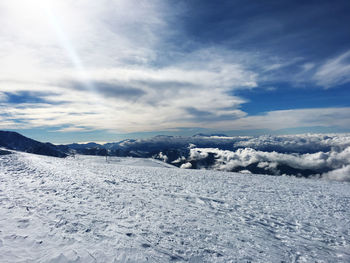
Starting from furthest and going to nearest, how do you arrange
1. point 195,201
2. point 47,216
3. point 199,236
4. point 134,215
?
point 195,201 → point 134,215 → point 47,216 → point 199,236

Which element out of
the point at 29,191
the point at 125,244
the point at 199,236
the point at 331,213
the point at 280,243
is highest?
the point at 29,191

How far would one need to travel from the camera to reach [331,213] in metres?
13.3

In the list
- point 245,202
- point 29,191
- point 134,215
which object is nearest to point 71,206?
point 134,215

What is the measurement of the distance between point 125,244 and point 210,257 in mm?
3416

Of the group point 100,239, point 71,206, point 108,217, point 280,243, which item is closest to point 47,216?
point 71,206

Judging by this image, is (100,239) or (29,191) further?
(29,191)

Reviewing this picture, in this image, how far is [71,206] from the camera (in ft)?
34.7

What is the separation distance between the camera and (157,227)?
355 inches

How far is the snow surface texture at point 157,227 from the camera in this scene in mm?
6738

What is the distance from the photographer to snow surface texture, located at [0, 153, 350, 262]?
674cm

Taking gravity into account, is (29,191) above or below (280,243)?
above

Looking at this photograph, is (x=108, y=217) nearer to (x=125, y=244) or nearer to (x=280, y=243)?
(x=125, y=244)

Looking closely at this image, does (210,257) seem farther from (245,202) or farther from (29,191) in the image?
(29,191)

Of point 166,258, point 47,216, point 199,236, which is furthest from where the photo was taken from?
point 47,216
